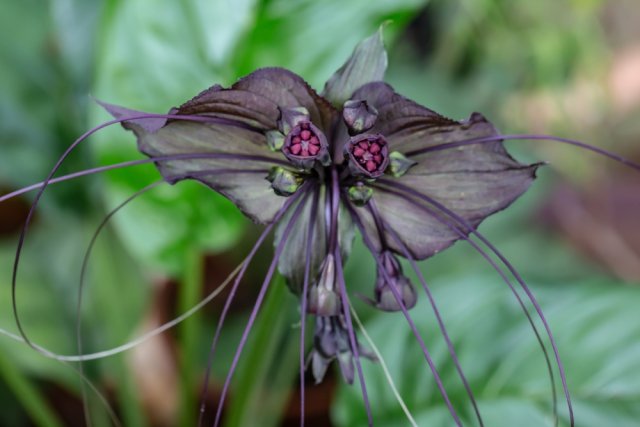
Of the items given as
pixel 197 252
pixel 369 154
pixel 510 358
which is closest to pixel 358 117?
pixel 369 154

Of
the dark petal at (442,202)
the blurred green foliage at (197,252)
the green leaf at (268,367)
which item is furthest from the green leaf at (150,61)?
the dark petal at (442,202)

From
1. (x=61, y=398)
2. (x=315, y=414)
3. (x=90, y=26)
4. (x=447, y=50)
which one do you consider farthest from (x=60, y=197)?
(x=447, y=50)

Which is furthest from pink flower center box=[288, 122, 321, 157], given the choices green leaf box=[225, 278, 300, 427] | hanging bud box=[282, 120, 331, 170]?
green leaf box=[225, 278, 300, 427]

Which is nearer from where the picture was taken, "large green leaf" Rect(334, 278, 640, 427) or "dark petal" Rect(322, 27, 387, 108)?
"dark petal" Rect(322, 27, 387, 108)

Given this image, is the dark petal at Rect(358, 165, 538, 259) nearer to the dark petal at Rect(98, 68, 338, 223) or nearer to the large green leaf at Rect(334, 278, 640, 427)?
the dark petal at Rect(98, 68, 338, 223)

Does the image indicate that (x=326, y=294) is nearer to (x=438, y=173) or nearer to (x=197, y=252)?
(x=438, y=173)

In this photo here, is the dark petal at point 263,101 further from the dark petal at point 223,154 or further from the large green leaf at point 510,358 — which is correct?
the large green leaf at point 510,358
